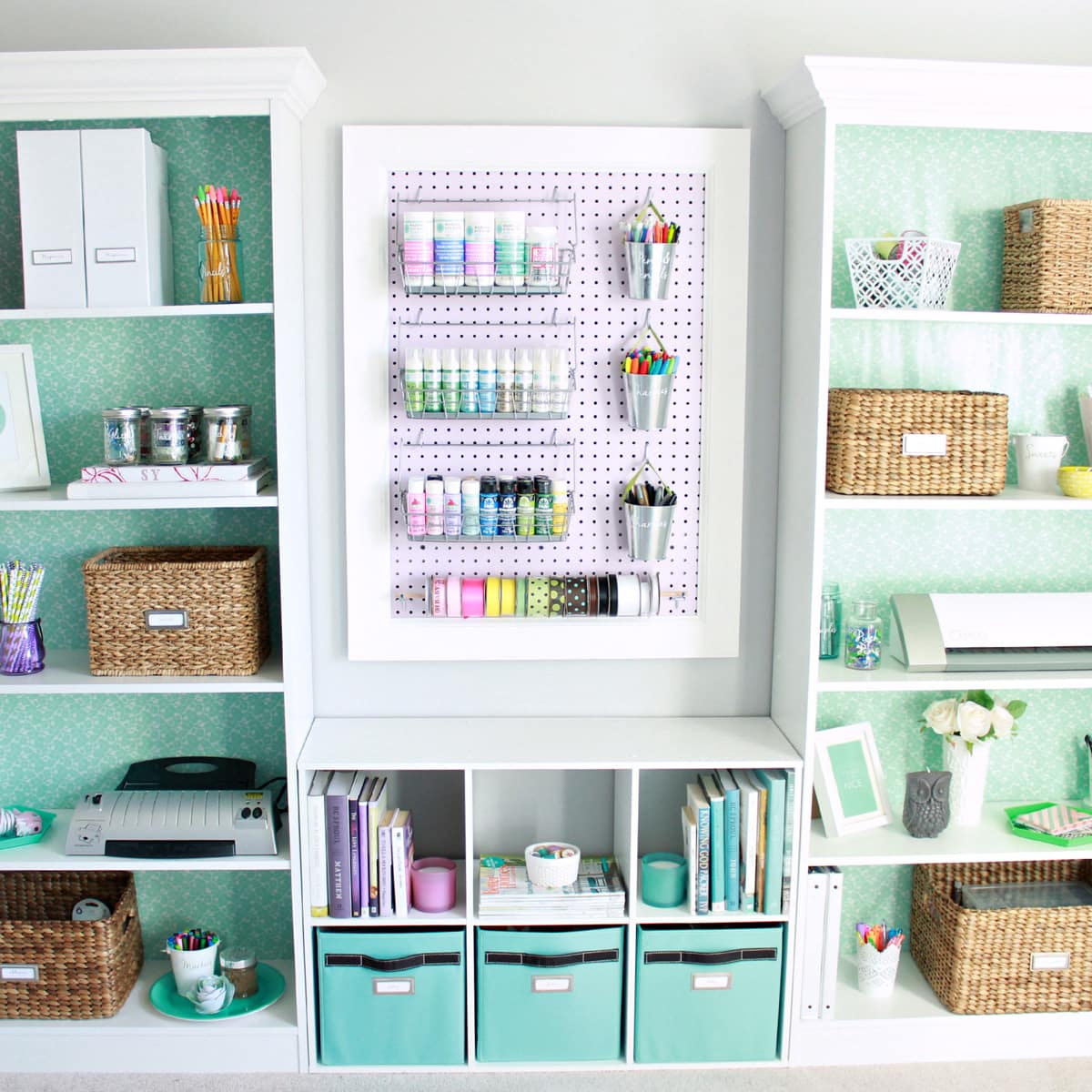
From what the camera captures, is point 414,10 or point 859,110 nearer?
point 859,110

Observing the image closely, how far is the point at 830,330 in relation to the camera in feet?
8.97

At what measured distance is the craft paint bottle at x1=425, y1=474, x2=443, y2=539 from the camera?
257cm

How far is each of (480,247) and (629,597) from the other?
2.79 ft

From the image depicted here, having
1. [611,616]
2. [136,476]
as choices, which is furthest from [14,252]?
[611,616]

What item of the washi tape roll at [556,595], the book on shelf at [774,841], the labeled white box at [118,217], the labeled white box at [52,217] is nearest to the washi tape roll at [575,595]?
the washi tape roll at [556,595]

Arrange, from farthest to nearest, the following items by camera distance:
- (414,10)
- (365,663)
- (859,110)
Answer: (365,663)
(414,10)
(859,110)

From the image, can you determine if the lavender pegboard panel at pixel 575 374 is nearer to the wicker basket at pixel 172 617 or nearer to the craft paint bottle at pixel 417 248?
the craft paint bottle at pixel 417 248

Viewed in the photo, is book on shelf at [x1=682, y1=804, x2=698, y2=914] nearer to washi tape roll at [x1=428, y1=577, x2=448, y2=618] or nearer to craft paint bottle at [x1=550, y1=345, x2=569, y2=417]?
washi tape roll at [x1=428, y1=577, x2=448, y2=618]

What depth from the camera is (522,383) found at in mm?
2555

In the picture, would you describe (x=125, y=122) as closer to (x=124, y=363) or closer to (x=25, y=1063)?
(x=124, y=363)

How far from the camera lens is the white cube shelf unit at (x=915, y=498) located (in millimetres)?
2428

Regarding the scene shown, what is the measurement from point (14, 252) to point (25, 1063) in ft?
6.04

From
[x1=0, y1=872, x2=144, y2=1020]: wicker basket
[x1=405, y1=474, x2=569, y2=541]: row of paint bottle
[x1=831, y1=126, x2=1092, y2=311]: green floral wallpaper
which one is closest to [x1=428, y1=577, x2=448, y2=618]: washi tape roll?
[x1=405, y1=474, x2=569, y2=541]: row of paint bottle

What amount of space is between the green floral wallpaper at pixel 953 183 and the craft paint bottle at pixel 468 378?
0.86 m
